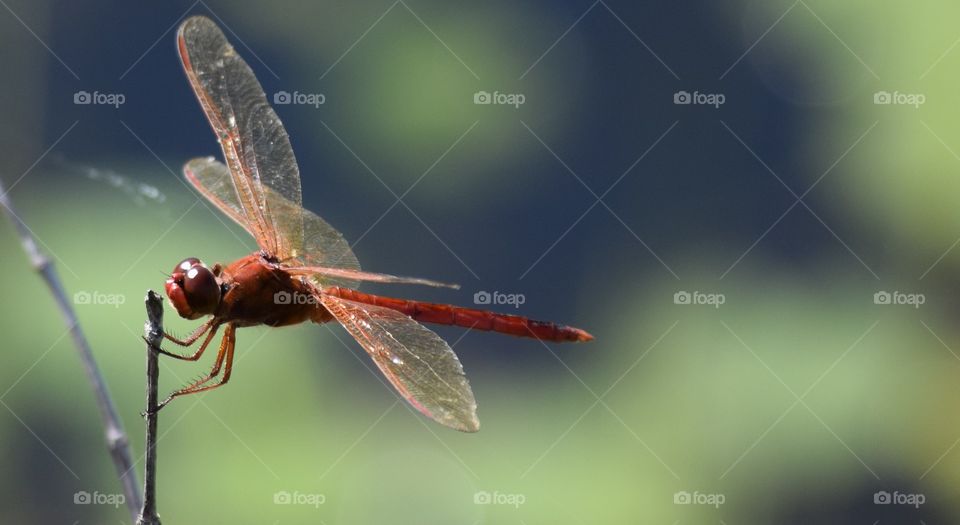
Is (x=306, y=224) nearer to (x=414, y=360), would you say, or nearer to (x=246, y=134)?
(x=246, y=134)

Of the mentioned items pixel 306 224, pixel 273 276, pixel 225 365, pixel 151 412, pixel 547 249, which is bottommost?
pixel 151 412

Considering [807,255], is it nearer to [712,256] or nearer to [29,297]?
[712,256]

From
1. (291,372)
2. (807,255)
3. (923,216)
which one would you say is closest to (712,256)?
(807,255)

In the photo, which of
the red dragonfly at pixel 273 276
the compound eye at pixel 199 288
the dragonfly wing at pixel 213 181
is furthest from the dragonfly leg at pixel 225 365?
the dragonfly wing at pixel 213 181

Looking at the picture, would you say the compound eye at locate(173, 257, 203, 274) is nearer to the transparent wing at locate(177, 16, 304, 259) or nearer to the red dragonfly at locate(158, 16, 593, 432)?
the red dragonfly at locate(158, 16, 593, 432)

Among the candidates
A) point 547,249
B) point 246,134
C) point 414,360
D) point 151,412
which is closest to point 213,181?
point 246,134

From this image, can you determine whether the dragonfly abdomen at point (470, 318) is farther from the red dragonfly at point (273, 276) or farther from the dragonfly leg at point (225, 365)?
the dragonfly leg at point (225, 365)
